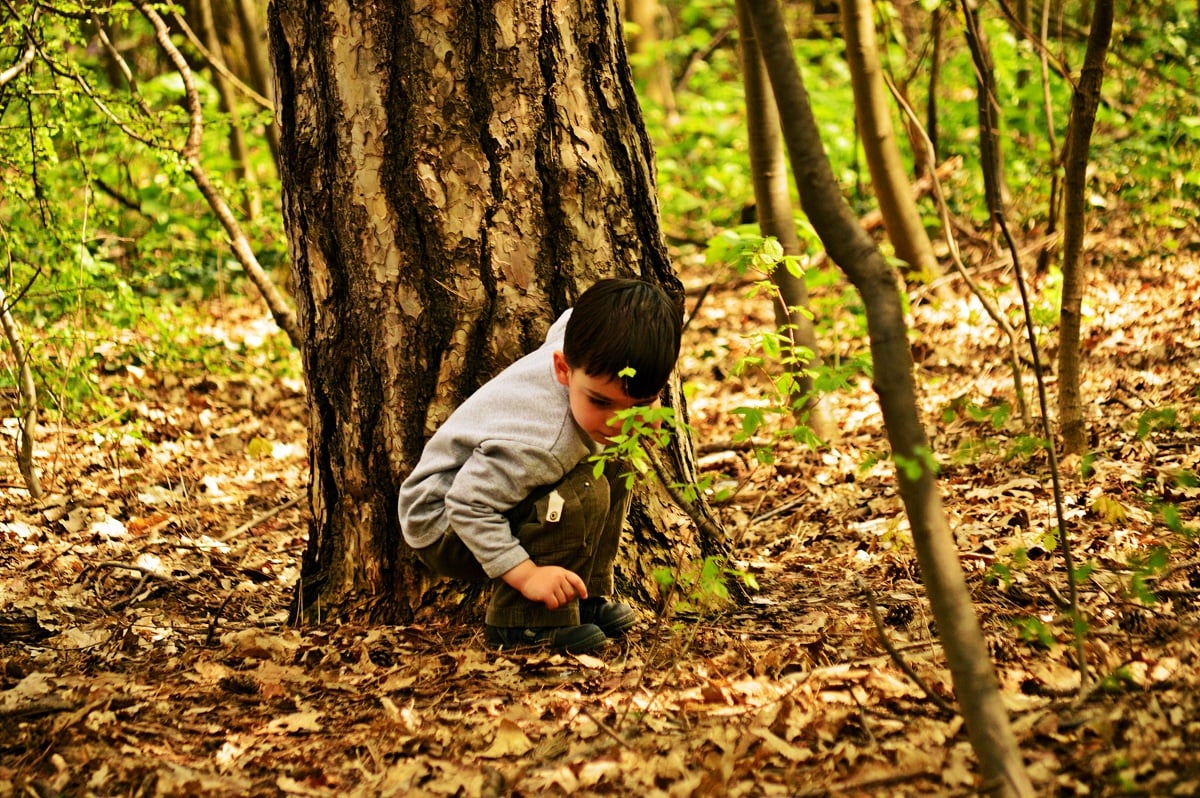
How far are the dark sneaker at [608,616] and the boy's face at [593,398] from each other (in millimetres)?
570

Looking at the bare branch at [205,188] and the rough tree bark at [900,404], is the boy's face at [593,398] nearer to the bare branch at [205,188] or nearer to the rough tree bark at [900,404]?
the rough tree bark at [900,404]

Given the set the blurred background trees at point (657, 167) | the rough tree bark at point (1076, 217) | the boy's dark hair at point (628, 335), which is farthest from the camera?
the blurred background trees at point (657, 167)

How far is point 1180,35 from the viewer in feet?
30.1

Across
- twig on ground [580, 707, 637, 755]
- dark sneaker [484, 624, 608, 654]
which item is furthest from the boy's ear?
twig on ground [580, 707, 637, 755]

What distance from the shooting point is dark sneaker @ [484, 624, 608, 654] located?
3023 mm

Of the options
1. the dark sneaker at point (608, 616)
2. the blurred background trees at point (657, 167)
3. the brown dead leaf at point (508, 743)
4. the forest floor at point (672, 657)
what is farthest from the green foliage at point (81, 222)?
the brown dead leaf at point (508, 743)

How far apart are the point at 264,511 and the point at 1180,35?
8715 millimetres

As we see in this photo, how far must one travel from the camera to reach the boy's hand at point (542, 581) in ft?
9.52

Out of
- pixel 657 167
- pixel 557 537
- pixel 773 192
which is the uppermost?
pixel 657 167

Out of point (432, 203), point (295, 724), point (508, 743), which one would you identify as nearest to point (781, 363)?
point (432, 203)

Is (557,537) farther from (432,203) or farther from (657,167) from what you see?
(657,167)

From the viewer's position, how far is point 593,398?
9.16 feet

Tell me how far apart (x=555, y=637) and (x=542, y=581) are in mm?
231

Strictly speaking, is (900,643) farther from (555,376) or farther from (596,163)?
(596,163)
